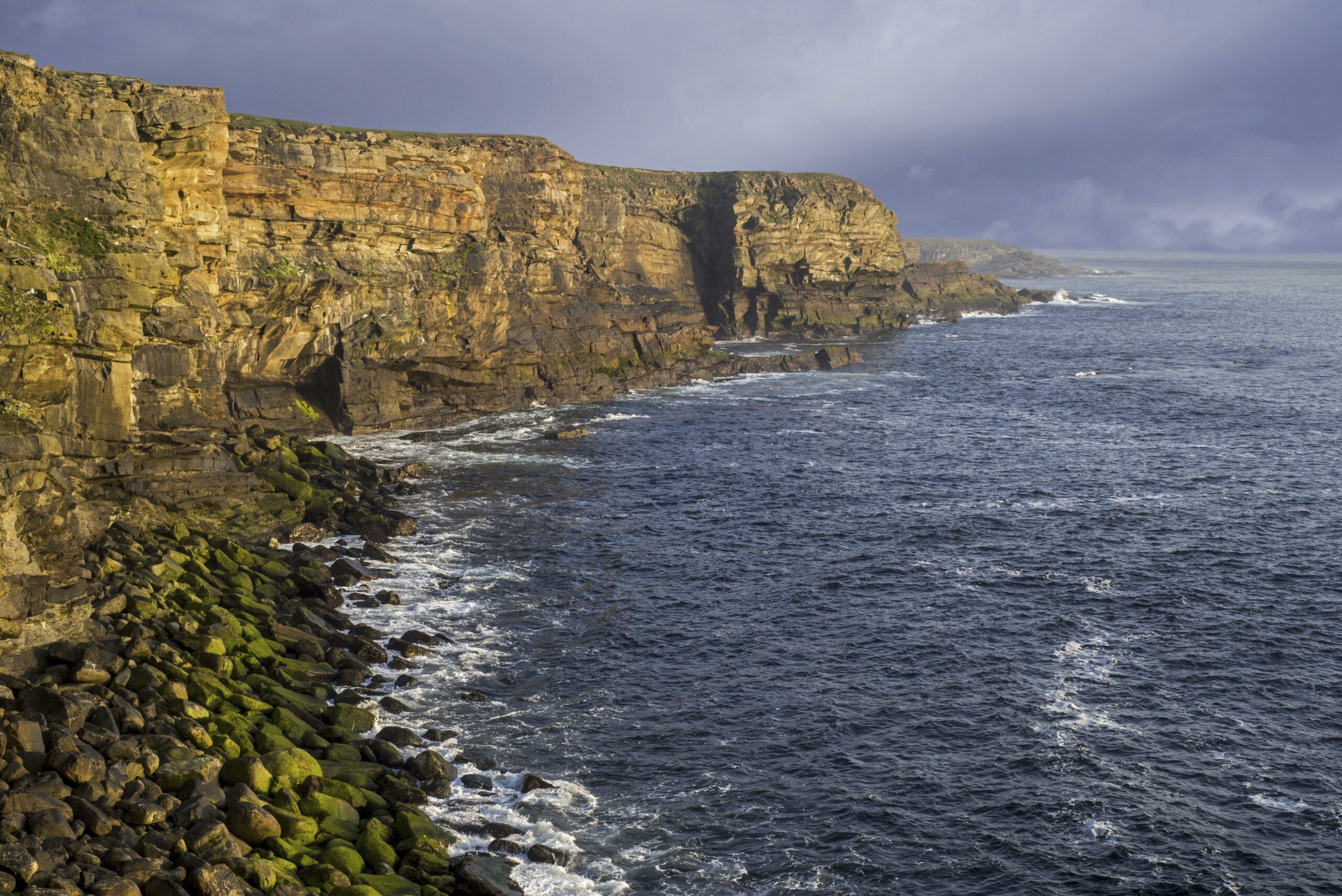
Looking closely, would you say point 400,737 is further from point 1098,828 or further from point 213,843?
point 1098,828

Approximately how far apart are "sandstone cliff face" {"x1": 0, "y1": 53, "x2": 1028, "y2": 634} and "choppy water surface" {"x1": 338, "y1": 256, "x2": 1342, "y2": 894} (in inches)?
393

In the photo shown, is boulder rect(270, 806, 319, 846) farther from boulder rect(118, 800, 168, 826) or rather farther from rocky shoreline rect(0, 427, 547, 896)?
boulder rect(118, 800, 168, 826)

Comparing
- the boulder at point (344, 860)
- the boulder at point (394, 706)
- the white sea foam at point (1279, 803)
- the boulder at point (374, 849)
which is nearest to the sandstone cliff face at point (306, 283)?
the boulder at point (394, 706)

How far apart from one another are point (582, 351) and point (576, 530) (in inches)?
1767

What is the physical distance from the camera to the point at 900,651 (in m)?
36.9

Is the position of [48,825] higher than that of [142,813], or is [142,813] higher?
[48,825]

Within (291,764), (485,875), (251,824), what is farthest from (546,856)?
(291,764)

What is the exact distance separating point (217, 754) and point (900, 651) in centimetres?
2470

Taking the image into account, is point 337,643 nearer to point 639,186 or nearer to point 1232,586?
point 1232,586

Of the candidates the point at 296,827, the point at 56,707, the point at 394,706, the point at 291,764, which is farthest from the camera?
the point at 394,706

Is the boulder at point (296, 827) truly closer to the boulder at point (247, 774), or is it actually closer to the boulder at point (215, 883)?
the boulder at point (247, 774)

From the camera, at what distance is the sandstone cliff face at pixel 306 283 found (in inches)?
1316

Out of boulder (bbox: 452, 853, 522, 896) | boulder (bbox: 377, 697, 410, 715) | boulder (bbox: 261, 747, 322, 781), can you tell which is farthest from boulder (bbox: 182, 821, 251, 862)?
boulder (bbox: 377, 697, 410, 715)

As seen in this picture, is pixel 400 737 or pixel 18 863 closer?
pixel 18 863
